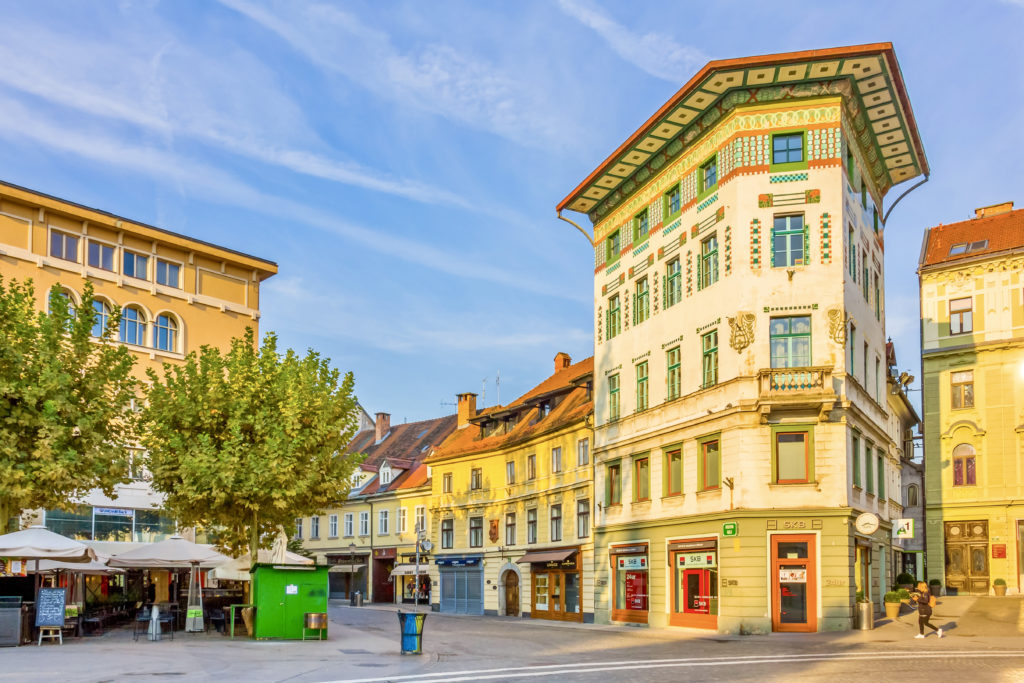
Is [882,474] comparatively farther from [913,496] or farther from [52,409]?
[52,409]

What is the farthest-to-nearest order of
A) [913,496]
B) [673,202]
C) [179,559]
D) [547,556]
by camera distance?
[913,496], [547,556], [673,202], [179,559]

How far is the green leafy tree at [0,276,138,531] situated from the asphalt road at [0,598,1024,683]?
174 inches

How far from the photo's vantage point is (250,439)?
3122cm

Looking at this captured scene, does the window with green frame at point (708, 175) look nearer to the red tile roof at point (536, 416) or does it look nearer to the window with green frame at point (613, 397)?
the window with green frame at point (613, 397)

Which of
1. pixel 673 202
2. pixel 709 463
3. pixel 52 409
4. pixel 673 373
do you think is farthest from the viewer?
pixel 673 202

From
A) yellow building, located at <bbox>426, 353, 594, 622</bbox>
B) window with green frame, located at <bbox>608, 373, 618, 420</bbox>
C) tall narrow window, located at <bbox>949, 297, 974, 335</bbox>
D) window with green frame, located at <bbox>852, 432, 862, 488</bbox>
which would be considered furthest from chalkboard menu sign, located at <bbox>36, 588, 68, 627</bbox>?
tall narrow window, located at <bbox>949, 297, 974, 335</bbox>

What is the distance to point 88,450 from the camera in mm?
29156

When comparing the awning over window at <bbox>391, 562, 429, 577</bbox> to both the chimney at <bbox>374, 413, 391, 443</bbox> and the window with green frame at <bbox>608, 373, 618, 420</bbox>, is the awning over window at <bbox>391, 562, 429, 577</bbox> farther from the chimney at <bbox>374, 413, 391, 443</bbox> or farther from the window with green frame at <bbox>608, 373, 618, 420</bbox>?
the window with green frame at <bbox>608, 373, 618, 420</bbox>

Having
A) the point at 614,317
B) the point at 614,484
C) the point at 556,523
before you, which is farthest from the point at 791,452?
the point at 556,523

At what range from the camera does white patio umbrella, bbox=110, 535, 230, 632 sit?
30719 mm

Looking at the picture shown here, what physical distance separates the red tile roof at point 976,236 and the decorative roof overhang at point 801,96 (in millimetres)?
10875

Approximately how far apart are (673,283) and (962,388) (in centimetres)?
1904

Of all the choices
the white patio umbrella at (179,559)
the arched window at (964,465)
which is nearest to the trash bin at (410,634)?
the white patio umbrella at (179,559)

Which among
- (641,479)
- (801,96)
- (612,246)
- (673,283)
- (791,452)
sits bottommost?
(641,479)
